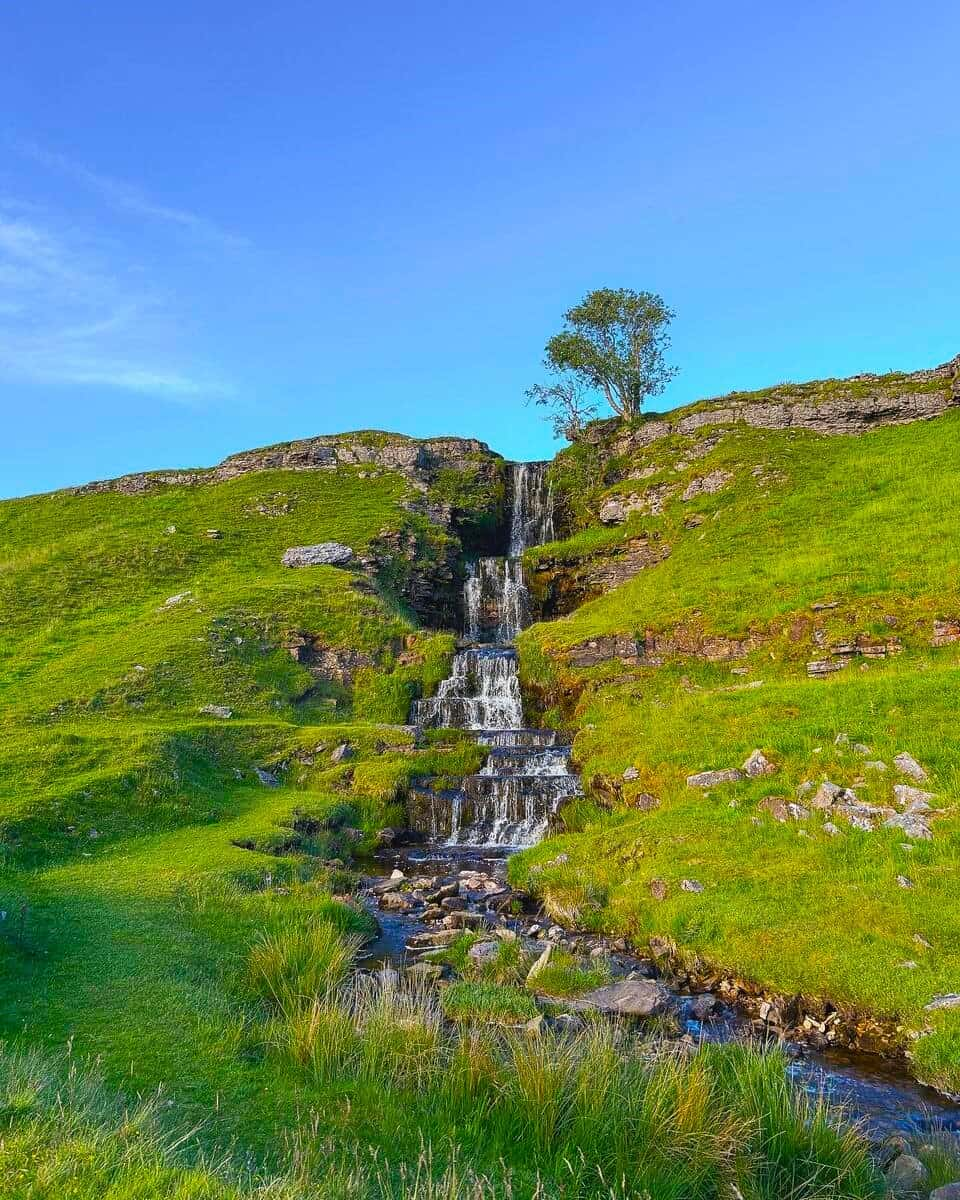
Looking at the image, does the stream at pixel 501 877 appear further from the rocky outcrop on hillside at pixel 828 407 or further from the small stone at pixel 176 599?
the rocky outcrop on hillside at pixel 828 407

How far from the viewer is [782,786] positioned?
18016 mm

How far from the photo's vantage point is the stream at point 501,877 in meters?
9.76

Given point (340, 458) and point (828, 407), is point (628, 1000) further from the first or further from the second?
point (340, 458)

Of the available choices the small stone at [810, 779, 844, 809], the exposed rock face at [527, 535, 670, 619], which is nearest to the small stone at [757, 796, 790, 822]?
the small stone at [810, 779, 844, 809]

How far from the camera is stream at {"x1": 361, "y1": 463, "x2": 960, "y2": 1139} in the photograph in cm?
976

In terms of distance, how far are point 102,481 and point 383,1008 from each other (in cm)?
7673

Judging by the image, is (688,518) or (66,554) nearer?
(688,518)

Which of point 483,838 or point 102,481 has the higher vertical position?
point 102,481

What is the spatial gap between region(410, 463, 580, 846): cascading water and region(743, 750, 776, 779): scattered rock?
645 centimetres

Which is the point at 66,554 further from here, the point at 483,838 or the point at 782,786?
the point at 782,786

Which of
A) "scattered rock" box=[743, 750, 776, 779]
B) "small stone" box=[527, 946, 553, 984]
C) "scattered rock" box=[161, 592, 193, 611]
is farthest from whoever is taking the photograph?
"scattered rock" box=[161, 592, 193, 611]

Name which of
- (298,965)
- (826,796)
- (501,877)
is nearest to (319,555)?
(501,877)

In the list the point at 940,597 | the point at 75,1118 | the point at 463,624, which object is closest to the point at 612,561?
the point at 463,624

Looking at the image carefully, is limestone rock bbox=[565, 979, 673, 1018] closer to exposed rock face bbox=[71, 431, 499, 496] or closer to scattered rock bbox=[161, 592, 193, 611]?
scattered rock bbox=[161, 592, 193, 611]
